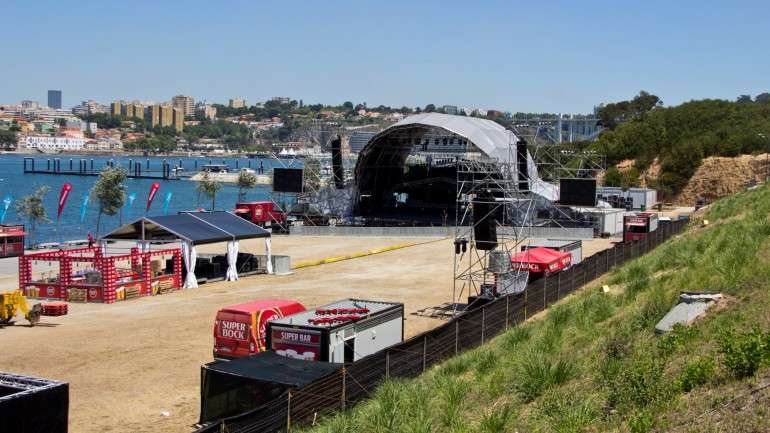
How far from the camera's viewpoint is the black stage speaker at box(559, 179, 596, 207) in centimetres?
5669

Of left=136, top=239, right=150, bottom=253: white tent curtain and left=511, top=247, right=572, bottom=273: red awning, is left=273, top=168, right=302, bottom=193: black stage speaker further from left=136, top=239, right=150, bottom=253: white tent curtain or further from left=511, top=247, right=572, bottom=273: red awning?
left=511, top=247, right=572, bottom=273: red awning

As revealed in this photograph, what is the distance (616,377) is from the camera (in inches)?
400

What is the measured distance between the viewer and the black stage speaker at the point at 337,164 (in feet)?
228

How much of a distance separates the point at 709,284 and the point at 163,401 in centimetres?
1082

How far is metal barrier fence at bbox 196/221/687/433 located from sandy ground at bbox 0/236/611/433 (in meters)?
3.42

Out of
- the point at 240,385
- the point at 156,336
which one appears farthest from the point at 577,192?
the point at 240,385

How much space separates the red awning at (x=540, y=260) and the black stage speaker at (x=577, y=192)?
1083 inches

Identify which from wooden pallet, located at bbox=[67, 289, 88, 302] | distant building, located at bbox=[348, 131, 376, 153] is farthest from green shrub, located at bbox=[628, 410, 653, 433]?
distant building, located at bbox=[348, 131, 376, 153]

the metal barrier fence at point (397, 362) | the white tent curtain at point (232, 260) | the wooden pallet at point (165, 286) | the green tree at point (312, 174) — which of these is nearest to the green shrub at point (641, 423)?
the metal barrier fence at point (397, 362)

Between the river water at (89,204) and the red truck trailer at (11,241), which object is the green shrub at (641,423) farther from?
the river water at (89,204)

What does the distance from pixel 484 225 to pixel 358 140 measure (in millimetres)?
45524

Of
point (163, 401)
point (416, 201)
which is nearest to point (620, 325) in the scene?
point (163, 401)

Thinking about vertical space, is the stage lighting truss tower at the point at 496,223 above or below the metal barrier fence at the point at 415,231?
above

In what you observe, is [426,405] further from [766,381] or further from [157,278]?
[157,278]
